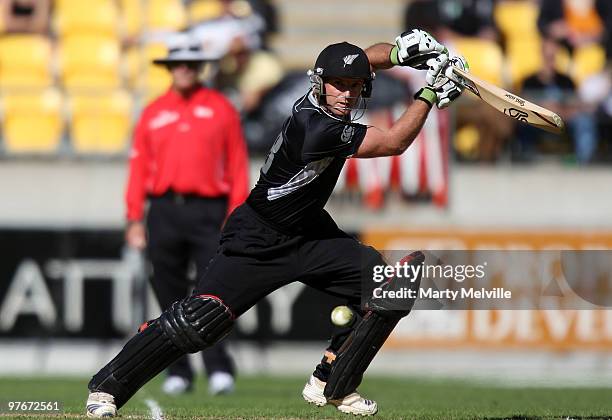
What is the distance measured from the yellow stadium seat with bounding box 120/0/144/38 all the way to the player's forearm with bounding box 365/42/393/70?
7.46 meters

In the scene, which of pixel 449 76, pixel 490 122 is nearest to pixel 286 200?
pixel 449 76

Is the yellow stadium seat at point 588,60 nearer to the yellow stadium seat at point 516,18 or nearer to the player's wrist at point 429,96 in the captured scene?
the yellow stadium seat at point 516,18

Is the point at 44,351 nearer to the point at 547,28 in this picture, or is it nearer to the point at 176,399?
the point at 176,399

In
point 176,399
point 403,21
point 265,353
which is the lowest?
point 265,353

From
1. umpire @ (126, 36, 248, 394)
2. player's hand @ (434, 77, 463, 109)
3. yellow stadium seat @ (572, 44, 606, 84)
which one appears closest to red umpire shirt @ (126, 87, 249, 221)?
umpire @ (126, 36, 248, 394)

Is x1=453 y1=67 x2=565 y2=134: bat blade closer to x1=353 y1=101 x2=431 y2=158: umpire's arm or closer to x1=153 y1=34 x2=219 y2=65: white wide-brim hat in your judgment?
x1=353 y1=101 x2=431 y2=158: umpire's arm

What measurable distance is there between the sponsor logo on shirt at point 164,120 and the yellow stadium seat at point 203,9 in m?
4.25

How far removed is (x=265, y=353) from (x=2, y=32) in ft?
15.4

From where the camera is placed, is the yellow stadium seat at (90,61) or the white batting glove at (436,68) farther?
the yellow stadium seat at (90,61)

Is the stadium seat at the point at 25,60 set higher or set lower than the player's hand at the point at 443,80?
lower

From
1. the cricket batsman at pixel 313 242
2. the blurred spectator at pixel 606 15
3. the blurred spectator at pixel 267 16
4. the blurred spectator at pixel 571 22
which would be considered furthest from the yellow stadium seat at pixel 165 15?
the cricket batsman at pixel 313 242

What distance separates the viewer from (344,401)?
6.89 metres

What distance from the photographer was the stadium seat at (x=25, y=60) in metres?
13.6

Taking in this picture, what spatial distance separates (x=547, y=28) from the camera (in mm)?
13938
